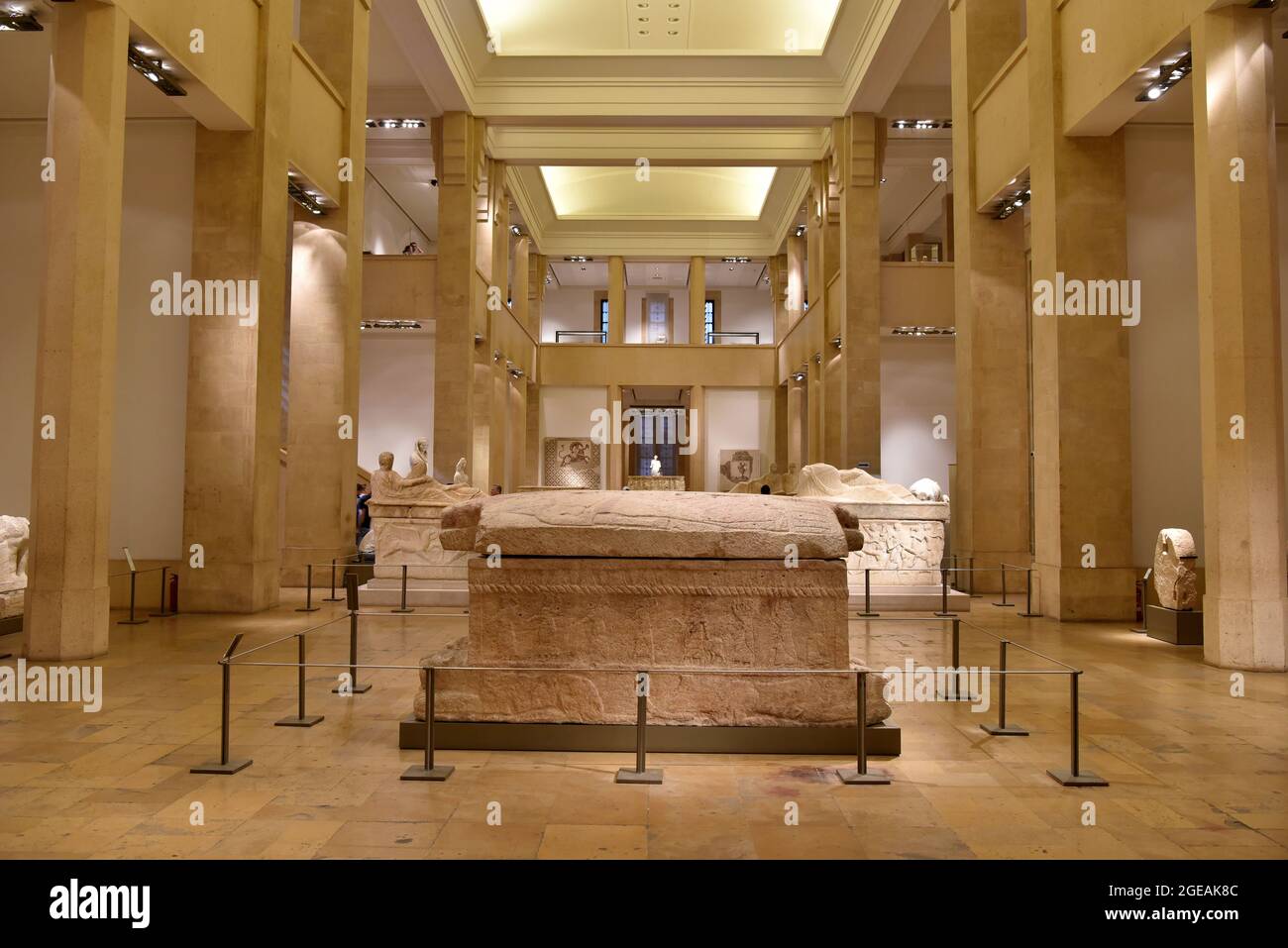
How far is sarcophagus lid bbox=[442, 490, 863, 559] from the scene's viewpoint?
4734mm

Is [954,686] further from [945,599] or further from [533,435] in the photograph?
[533,435]

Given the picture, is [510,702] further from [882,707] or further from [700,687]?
[882,707]

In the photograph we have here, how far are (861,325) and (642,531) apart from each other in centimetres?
1284

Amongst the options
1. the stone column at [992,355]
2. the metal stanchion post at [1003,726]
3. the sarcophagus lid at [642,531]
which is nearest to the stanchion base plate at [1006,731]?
the metal stanchion post at [1003,726]

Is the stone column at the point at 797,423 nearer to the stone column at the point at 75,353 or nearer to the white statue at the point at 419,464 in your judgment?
the white statue at the point at 419,464

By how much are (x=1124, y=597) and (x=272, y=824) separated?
916 centimetres

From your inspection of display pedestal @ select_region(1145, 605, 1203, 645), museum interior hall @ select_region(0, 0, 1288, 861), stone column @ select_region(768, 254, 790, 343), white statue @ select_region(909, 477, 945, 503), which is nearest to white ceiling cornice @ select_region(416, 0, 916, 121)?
museum interior hall @ select_region(0, 0, 1288, 861)

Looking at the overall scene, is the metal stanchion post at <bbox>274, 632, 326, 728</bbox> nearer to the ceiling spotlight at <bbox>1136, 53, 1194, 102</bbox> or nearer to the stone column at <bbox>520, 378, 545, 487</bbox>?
the ceiling spotlight at <bbox>1136, 53, 1194, 102</bbox>

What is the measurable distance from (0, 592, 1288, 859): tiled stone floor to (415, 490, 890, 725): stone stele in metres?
0.33

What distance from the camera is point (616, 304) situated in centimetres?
2639

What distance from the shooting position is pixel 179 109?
393 inches

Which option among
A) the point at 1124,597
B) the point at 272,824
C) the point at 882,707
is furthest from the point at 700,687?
the point at 1124,597

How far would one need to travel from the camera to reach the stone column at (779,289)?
27.0 metres

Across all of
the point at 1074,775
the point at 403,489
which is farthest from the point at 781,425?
the point at 1074,775
